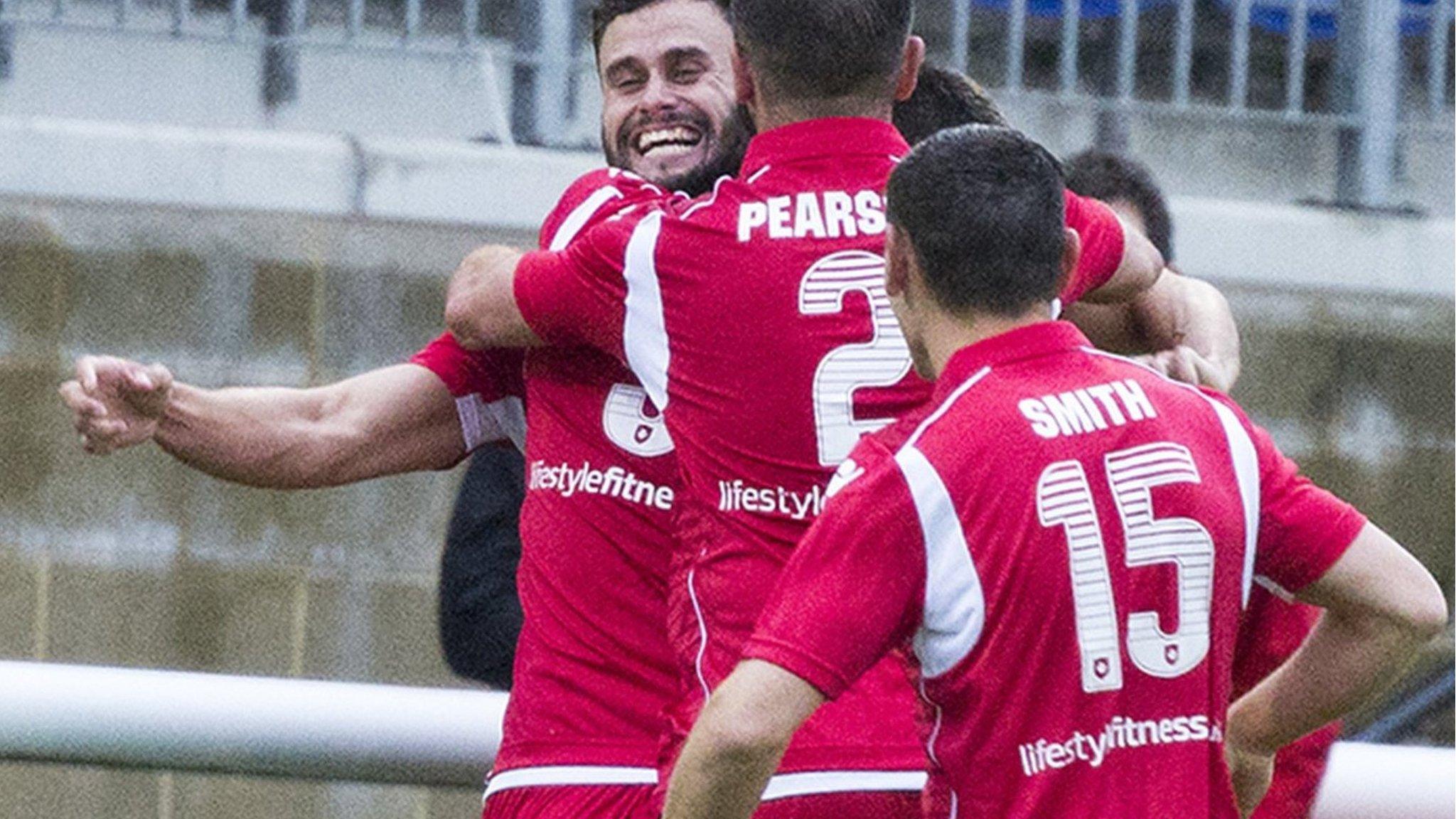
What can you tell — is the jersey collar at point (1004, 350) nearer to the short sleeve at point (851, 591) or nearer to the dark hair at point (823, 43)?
the short sleeve at point (851, 591)

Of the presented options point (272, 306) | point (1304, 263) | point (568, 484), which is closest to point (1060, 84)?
point (1304, 263)

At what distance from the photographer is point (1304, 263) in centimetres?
625

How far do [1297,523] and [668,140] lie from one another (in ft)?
3.77

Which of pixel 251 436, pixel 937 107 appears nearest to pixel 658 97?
pixel 937 107

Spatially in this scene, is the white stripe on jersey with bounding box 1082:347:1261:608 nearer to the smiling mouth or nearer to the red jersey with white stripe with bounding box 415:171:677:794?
the red jersey with white stripe with bounding box 415:171:677:794

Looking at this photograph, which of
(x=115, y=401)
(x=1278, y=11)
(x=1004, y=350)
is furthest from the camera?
(x=1278, y=11)

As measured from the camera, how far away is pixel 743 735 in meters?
2.58

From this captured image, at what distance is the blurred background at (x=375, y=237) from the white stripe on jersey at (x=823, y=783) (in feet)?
9.28

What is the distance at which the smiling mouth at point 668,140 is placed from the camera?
3486 mm

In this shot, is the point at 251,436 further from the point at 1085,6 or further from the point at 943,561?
the point at 1085,6

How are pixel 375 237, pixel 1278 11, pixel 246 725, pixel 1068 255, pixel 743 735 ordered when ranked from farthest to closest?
pixel 1278 11 → pixel 375 237 → pixel 246 725 → pixel 1068 255 → pixel 743 735

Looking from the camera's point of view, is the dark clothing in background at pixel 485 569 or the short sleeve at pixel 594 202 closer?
the short sleeve at pixel 594 202

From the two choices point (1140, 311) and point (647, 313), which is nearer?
point (647, 313)

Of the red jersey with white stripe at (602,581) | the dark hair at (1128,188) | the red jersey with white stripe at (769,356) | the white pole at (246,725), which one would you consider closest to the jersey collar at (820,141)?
the red jersey with white stripe at (769,356)
